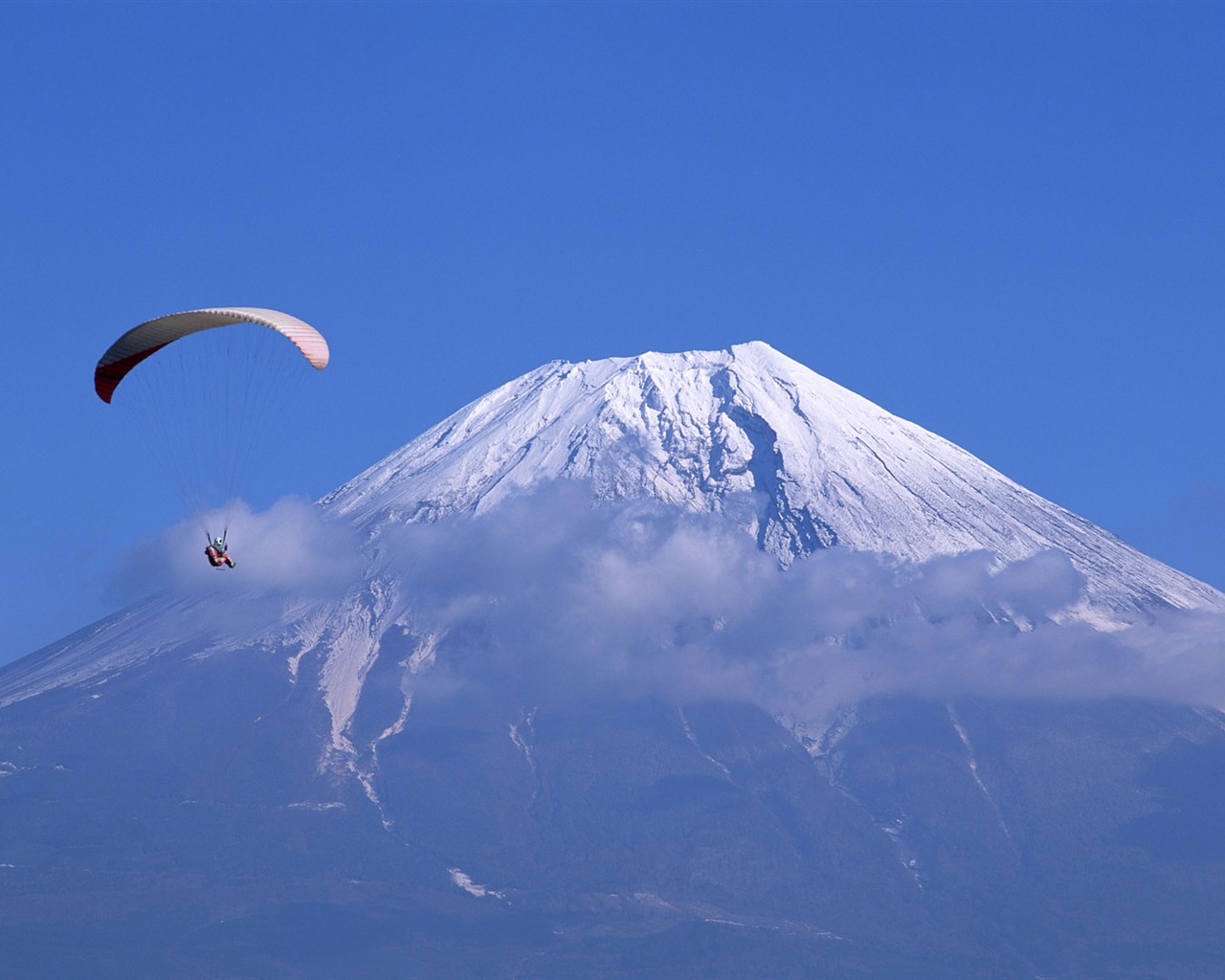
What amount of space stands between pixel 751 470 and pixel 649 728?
29.0m

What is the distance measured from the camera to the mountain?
13162 cm

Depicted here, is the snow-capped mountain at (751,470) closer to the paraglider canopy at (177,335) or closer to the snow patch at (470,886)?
the snow patch at (470,886)

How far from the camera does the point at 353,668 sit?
158000mm

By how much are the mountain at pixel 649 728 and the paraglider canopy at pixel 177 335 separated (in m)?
79.4

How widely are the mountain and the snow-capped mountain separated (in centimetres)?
36

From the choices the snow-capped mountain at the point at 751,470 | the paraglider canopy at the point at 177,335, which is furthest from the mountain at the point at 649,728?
the paraglider canopy at the point at 177,335

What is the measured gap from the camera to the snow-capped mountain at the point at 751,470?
168 m

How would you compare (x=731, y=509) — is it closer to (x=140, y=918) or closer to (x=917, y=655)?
(x=917, y=655)

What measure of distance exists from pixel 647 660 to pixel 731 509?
16.7 metres

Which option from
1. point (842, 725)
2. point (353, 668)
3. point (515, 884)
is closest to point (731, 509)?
point (842, 725)

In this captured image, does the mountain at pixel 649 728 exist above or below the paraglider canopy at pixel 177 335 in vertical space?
above

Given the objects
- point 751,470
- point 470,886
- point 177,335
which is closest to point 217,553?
point 177,335

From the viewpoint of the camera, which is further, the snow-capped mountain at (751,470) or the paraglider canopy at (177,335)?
the snow-capped mountain at (751,470)

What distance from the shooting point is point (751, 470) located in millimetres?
172500
